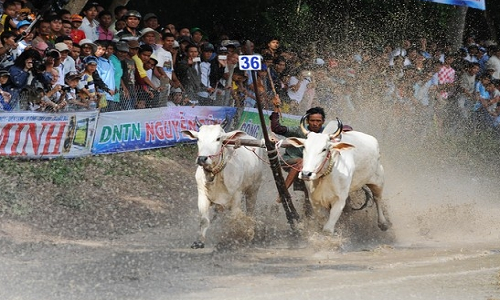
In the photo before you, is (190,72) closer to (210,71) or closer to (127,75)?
(210,71)

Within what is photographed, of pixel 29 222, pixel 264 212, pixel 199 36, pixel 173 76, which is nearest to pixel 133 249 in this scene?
pixel 29 222

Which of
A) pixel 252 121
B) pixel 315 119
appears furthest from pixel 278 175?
pixel 252 121

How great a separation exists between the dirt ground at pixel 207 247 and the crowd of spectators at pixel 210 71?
0.97 metres

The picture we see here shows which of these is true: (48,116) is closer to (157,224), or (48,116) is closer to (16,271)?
(157,224)

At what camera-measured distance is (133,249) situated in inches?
432

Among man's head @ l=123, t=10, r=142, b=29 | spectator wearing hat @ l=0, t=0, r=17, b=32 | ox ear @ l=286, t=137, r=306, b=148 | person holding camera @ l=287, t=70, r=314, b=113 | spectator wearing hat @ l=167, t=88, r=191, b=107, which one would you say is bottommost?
person holding camera @ l=287, t=70, r=314, b=113

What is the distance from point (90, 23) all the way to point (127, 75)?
1.02 m

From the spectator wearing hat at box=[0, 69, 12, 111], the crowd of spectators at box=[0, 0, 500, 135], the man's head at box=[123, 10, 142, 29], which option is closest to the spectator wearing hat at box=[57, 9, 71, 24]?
the crowd of spectators at box=[0, 0, 500, 135]

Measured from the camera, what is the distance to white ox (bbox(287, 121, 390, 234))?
10.7 m

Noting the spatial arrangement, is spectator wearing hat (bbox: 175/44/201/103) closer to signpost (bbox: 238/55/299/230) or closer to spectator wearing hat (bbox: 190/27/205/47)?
spectator wearing hat (bbox: 190/27/205/47)

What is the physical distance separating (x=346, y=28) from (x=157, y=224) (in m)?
7.78

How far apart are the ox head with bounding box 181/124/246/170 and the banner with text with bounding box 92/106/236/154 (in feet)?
6.26

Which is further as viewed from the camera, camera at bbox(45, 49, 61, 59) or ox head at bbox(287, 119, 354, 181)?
camera at bbox(45, 49, 61, 59)

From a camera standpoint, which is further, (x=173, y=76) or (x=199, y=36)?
(x=199, y=36)
